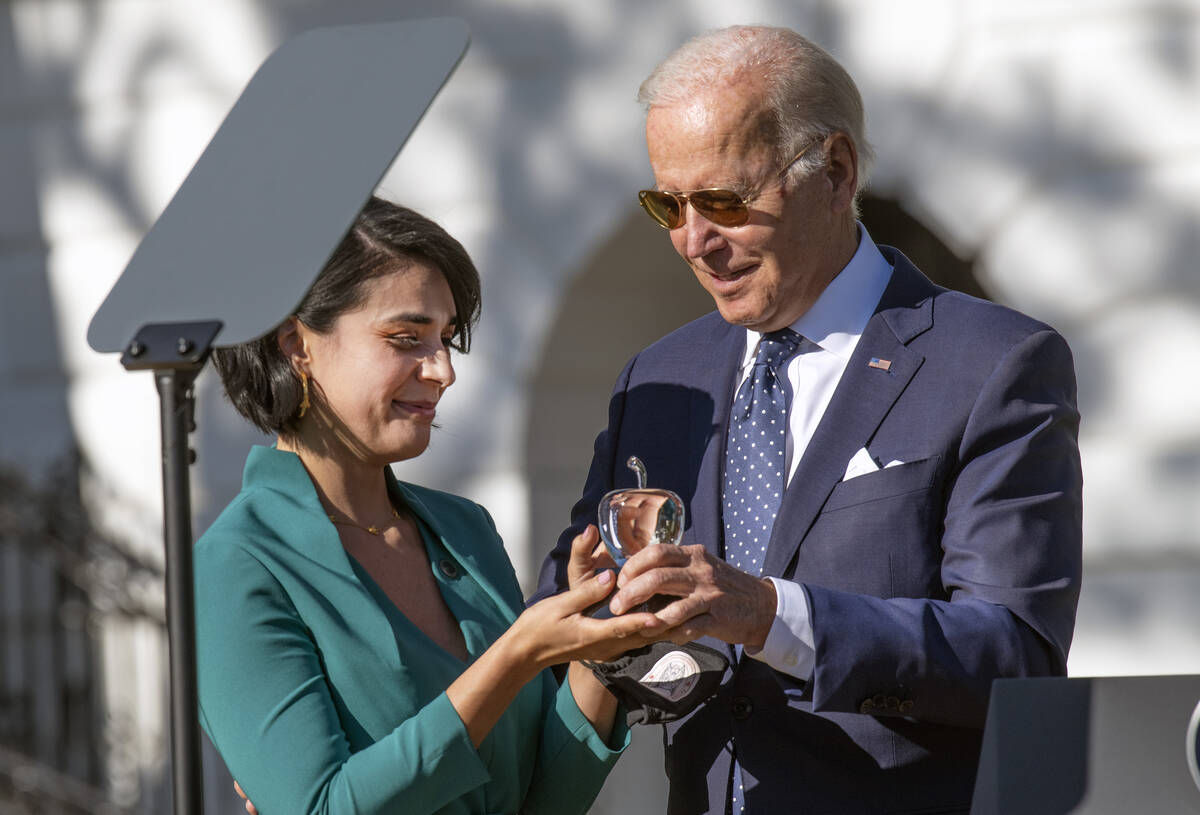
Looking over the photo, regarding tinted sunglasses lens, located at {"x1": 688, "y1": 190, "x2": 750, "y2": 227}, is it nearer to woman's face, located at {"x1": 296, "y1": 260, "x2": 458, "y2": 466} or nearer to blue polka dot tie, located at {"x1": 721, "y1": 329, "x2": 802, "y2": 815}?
blue polka dot tie, located at {"x1": 721, "y1": 329, "x2": 802, "y2": 815}

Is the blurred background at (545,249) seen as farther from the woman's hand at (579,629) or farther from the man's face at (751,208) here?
the woman's hand at (579,629)

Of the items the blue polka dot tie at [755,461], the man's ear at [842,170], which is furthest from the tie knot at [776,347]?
the man's ear at [842,170]

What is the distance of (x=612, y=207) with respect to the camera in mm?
5375

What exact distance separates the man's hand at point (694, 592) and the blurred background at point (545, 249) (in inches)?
112

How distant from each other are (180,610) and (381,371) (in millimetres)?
961

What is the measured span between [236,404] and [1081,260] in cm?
295

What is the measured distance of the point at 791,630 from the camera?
2115mm

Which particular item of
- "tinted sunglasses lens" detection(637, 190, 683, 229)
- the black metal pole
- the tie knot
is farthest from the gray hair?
the black metal pole

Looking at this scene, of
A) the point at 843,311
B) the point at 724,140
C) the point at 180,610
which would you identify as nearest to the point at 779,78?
the point at 724,140

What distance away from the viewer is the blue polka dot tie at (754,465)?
238 cm

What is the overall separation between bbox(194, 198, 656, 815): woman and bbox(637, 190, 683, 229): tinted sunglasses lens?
1.08 ft

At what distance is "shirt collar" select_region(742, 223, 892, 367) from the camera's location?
251 cm

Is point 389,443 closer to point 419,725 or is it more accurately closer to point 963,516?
point 419,725

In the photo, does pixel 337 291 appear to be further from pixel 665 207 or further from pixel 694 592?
pixel 694 592
